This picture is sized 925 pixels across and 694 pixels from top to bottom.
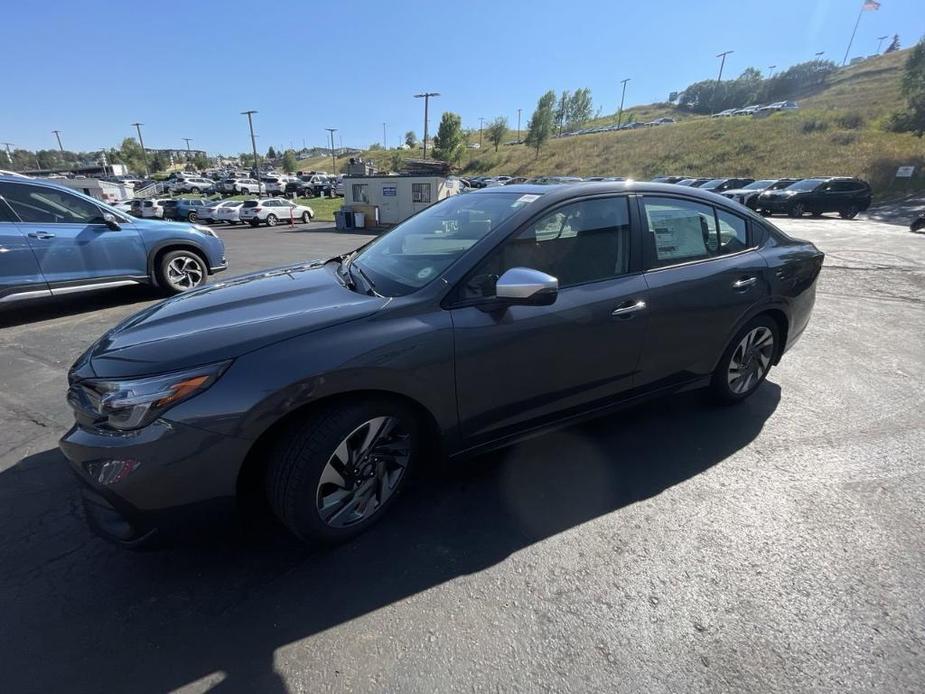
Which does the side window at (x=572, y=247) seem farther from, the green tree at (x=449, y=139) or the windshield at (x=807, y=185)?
the green tree at (x=449, y=139)

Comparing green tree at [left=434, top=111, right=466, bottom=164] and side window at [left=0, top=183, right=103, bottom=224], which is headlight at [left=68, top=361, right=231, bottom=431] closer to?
side window at [left=0, top=183, right=103, bottom=224]

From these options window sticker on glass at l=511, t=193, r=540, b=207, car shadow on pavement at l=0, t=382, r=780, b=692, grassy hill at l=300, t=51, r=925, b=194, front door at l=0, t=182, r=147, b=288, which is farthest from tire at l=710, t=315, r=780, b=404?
grassy hill at l=300, t=51, r=925, b=194

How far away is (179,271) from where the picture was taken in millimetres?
6875

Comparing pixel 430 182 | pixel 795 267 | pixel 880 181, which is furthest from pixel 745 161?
pixel 795 267

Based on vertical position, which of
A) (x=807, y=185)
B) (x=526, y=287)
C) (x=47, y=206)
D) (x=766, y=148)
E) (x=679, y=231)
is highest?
(x=766, y=148)

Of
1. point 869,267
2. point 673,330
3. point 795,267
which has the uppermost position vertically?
point 795,267

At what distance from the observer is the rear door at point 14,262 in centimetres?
532

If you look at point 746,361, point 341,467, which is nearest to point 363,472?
point 341,467

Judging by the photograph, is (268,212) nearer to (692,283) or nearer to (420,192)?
(420,192)

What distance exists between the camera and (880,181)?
2950 centimetres

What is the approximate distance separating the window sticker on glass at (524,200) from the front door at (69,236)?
6018 mm

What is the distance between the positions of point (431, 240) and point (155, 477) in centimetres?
184

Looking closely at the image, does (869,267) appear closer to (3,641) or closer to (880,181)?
(3,641)

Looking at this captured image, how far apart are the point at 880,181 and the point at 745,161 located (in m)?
13.0
